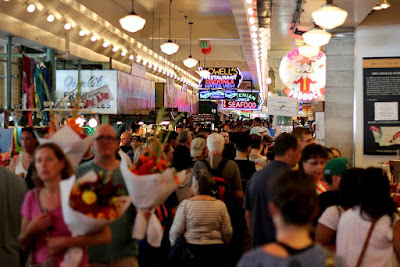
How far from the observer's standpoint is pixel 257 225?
14.8 ft

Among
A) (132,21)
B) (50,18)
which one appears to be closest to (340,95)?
(132,21)

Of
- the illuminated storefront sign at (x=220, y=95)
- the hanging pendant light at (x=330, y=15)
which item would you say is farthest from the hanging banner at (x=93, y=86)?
the illuminated storefront sign at (x=220, y=95)

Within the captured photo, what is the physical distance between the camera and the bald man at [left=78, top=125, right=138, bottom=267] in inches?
167

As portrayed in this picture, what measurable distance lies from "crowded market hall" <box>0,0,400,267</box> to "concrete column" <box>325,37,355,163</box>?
3 centimetres

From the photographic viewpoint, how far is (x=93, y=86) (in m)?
13.3

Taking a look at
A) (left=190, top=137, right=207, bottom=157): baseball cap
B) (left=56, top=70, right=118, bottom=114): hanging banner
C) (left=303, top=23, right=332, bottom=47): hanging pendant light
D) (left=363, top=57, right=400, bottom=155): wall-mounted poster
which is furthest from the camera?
(left=56, top=70, right=118, bottom=114): hanging banner

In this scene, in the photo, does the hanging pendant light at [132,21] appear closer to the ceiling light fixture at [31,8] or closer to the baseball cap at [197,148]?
the ceiling light fixture at [31,8]

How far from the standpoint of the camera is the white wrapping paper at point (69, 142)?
4.31 metres

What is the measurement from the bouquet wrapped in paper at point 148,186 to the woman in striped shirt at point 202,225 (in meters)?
1.16

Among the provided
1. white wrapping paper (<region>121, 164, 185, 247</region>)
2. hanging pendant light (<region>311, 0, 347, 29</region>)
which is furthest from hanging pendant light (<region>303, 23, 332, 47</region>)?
white wrapping paper (<region>121, 164, 185, 247</region>)

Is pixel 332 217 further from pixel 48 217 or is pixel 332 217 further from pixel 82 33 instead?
pixel 82 33

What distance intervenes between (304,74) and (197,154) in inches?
167

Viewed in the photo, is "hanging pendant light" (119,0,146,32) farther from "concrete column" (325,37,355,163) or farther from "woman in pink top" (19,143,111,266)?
"woman in pink top" (19,143,111,266)

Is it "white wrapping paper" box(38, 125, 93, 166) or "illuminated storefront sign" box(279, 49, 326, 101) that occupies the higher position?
"illuminated storefront sign" box(279, 49, 326, 101)
